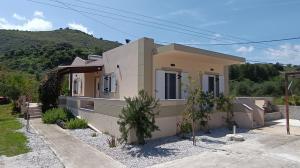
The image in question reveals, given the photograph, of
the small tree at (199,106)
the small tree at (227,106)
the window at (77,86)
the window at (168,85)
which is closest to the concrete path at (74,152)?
the small tree at (199,106)

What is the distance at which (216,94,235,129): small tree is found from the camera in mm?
16625

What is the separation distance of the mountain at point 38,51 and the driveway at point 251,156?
4192cm

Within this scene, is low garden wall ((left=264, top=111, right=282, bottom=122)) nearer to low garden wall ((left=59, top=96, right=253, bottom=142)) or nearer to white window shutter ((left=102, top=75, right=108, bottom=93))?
low garden wall ((left=59, top=96, right=253, bottom=142))

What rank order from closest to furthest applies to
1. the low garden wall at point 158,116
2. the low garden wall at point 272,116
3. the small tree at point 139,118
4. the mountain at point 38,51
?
the small tree at point 139,118 → the low garden wall at point 158,116 → the low garden wall at point 272,116 → the mountain at point 38,51

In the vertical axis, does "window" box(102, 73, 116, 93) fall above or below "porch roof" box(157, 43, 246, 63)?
below

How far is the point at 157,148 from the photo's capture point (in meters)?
11.6

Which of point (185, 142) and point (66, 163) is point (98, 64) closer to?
point (185, 142)

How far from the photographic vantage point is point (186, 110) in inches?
544

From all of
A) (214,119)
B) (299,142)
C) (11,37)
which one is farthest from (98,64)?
(11,37)

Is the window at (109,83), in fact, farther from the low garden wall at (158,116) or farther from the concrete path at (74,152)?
the concrete path at (74,152)

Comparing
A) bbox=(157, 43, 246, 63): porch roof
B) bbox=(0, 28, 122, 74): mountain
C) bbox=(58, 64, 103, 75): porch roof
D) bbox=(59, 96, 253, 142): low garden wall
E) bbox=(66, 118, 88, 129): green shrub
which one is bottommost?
bbox=(66, 118, 88, 129): green shrub

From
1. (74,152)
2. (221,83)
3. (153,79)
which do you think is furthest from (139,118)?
(221,83)

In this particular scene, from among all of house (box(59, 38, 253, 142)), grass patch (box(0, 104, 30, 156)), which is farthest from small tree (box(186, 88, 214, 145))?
grass patch (box(0, 104, 30, 156))

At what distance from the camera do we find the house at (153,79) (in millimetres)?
14250
